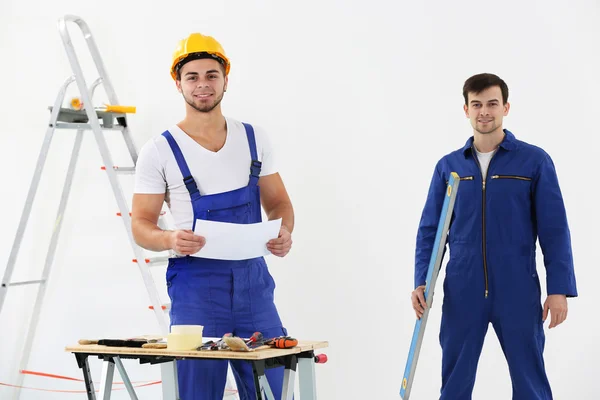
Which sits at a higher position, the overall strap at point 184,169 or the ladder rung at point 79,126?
the ladder rung at point 79,126

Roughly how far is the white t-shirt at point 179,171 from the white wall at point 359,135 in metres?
1.31

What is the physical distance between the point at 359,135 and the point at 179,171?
4.71 ft

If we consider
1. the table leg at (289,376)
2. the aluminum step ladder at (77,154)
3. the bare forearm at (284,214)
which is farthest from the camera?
the aluminum step ladder at (77,154)

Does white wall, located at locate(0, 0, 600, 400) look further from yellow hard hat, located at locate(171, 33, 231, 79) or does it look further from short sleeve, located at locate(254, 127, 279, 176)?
yellow hard hat, located at locate(171, 33, 231, 79)

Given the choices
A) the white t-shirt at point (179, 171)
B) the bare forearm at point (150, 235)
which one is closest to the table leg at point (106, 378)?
the bare forearm at point (150, 235)

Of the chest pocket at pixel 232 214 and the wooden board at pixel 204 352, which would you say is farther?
the chest pocket at pixel 232 214

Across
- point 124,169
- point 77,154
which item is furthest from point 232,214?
point 77,154

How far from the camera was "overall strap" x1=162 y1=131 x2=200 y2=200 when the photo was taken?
2.58 m

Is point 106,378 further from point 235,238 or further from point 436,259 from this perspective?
point 436,259

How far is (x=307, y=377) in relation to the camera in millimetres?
2234

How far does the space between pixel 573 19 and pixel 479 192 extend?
111 cm

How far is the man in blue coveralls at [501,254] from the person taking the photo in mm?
2846

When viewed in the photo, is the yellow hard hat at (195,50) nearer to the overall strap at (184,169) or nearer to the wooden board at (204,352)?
the overall strap at (184,169)

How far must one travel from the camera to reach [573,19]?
3.59m
